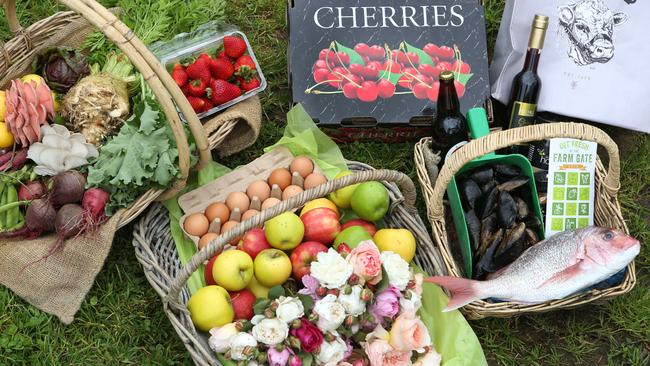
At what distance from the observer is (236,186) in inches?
95.2

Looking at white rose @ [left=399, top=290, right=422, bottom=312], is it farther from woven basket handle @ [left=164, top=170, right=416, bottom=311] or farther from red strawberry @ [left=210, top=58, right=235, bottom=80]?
red strawberry @ [left=210, top=58, right=235, bottom=80]

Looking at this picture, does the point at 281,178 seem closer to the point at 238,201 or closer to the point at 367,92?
the point at 238,201

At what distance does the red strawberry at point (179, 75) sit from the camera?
2539 mm

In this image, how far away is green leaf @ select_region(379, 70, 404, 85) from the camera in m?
2.69

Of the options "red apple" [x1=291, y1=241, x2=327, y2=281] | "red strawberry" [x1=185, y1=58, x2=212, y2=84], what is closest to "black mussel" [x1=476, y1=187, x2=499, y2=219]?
"red apple" [x1=291, y1=241, x2=327, y2=281]

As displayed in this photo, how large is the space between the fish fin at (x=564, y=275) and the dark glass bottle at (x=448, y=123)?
2.13ft

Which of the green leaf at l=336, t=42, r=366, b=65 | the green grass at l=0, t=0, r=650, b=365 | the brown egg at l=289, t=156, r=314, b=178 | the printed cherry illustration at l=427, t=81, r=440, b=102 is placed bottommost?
the green grass at l=0, t=0, r=650, b=365

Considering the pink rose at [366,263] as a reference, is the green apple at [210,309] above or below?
below

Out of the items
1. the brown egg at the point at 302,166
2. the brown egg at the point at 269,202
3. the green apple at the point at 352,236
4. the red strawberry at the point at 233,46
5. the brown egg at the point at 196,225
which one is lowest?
the brown egg at the point at 196,225

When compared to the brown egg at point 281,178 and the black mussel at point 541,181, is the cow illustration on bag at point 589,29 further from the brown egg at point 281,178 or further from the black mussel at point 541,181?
the brown egg at point 281,178

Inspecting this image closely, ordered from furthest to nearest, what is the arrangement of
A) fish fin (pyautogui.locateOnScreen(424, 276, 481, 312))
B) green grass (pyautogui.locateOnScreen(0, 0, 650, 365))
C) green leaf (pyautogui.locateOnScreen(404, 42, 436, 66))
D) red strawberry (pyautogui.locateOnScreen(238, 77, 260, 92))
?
green leaf (pyautogui.locateOnScreen(404, 42, 436, 66)) → red strawberry (pyautogui.locateOnScreen(238, 77, 260, 92)) → green grass (pyautogui.locateOnScreen(0, 0, 650, 365)) → fish fin (pyautogui.locateOnScreen(424, 276, 481, 312))

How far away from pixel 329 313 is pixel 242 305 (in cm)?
36

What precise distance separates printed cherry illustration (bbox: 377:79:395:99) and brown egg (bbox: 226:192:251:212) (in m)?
0.76

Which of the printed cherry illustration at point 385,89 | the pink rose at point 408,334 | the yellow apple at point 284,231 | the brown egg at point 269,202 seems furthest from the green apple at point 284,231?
the printed cherry illustration at point 385,89
